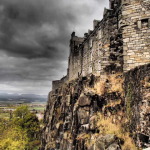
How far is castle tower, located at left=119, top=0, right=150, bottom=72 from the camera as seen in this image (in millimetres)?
11250

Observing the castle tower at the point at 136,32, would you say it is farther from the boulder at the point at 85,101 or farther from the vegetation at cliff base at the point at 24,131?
the vegetation at cliff base at the point at 24,131

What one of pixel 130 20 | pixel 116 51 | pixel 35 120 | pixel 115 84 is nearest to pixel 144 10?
pixel 130 20

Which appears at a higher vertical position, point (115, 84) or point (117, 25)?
point (117, 25)

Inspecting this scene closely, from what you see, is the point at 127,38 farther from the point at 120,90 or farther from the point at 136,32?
the point at 120,90

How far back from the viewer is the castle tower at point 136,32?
443 inches

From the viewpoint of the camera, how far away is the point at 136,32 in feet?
37.9

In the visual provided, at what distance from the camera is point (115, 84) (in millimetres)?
11148

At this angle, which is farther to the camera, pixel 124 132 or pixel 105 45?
pixel 105 45

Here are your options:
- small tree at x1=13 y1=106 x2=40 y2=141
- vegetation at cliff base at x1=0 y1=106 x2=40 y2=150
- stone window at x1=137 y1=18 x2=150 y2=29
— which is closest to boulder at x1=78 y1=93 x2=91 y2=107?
stone window at x1=137 y1=18 x2=150 y2=29

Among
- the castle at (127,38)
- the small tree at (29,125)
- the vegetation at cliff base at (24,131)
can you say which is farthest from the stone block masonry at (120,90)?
the small tree at (29,125)

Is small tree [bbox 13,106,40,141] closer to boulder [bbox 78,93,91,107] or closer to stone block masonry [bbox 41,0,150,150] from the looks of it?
stone block masonry [bbox 41,0,150,150]

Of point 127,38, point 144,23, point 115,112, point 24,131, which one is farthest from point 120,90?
point 24,131

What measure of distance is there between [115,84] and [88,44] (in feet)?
43.0

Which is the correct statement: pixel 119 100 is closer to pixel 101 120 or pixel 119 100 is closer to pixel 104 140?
pixel 101 120
